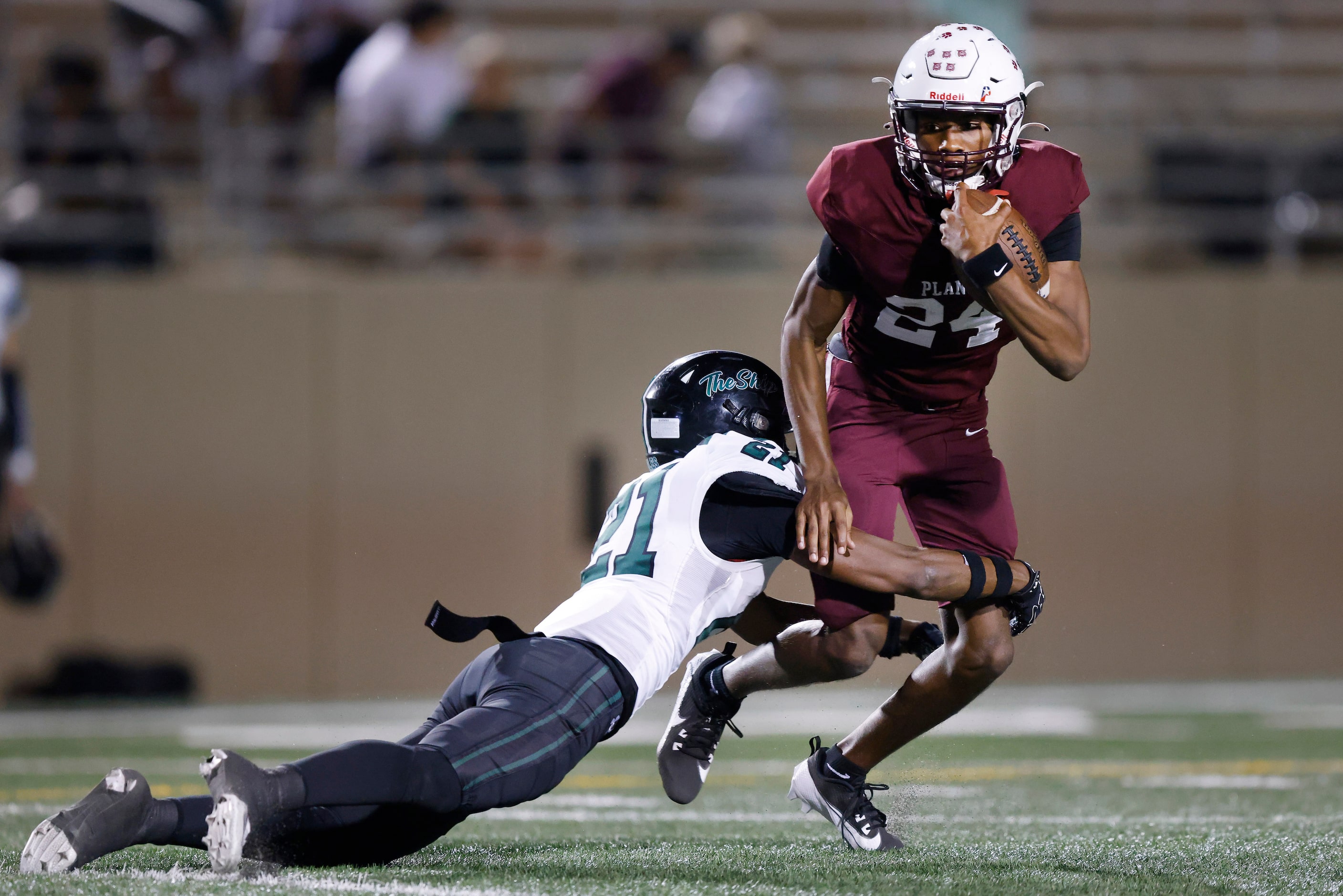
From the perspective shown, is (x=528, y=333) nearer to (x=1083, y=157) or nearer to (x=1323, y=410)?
(x=1083, y=157)

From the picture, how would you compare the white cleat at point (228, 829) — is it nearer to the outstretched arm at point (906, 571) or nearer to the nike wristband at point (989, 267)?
the outstretched arm at point (906, 571)

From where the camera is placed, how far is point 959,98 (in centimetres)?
350

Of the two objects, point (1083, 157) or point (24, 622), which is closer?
point (24, 622)

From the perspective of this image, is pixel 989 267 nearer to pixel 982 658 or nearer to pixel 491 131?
pixel 982 658

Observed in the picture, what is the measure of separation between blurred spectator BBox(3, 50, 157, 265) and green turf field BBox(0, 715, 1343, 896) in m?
3.09

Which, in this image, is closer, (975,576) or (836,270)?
(975,576)

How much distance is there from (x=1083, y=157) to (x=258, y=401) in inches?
197

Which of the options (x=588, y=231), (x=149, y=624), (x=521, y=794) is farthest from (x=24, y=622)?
(x=521, y=794)

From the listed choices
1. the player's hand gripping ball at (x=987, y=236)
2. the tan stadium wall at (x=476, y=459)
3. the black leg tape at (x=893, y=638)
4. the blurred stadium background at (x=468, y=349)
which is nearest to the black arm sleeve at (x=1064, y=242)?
the player's hand gripping ball at (x=987, y=236)

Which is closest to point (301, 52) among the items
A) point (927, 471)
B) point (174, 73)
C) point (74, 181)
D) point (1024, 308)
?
point (174, 73)

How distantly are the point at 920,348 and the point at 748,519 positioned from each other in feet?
2.82

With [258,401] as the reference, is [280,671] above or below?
below

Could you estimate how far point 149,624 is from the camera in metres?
8.75

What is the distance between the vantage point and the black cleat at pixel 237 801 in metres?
2.79
